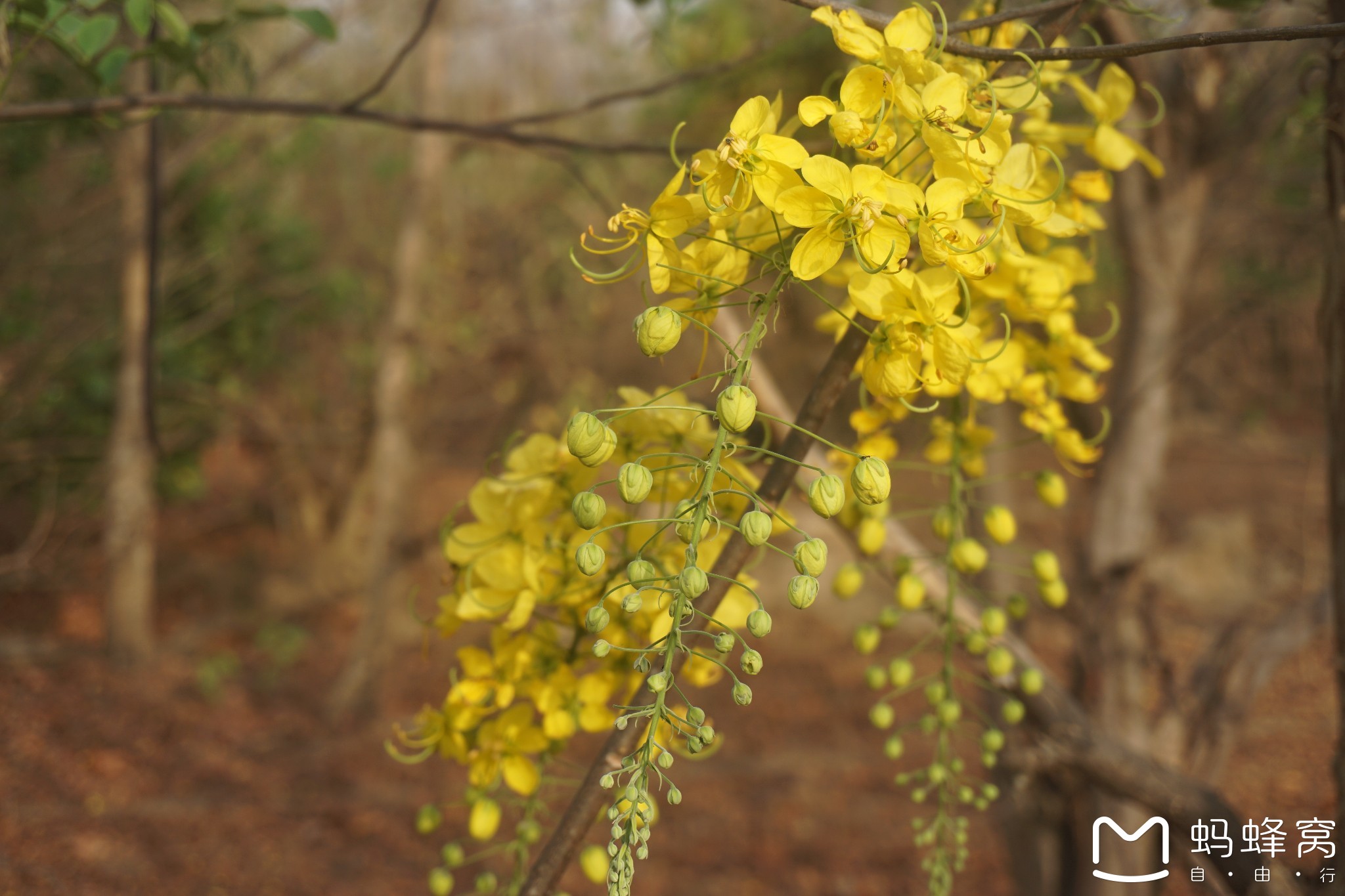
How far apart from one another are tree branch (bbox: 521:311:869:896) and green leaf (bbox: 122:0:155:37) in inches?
34.2

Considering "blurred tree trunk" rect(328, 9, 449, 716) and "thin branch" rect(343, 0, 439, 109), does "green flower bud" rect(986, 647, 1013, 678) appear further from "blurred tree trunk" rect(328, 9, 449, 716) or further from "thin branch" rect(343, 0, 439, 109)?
"blurred tree trunk" rect(328, 9, 449, 716)

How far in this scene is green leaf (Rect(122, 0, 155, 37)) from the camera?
106cm

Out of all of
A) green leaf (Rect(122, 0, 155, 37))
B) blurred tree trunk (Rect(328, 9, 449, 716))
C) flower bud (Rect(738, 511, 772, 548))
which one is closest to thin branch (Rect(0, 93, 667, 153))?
green leaf (Rect(122, 0, 155, 37))

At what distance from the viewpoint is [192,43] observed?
1253 millimetres

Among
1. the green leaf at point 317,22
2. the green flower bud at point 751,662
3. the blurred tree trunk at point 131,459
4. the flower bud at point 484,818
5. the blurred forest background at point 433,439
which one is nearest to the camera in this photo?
the green flower bud at point 751,662

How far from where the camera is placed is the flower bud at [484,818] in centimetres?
98

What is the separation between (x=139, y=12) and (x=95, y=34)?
3.5 inches

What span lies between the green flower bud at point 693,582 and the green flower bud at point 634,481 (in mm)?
60

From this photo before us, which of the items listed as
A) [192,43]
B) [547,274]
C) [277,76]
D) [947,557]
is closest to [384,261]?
[547,274]

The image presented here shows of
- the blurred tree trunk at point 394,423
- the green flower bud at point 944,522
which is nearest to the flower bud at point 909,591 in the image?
the green flower bud at point 944,522

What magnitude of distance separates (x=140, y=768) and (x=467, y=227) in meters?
4.75

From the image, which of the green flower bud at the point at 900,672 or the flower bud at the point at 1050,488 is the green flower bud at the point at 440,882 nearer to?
the green flower bud at the point at 900,672

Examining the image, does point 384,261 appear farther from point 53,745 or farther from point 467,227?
point 53,745

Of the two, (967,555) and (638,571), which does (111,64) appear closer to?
(638,571)
